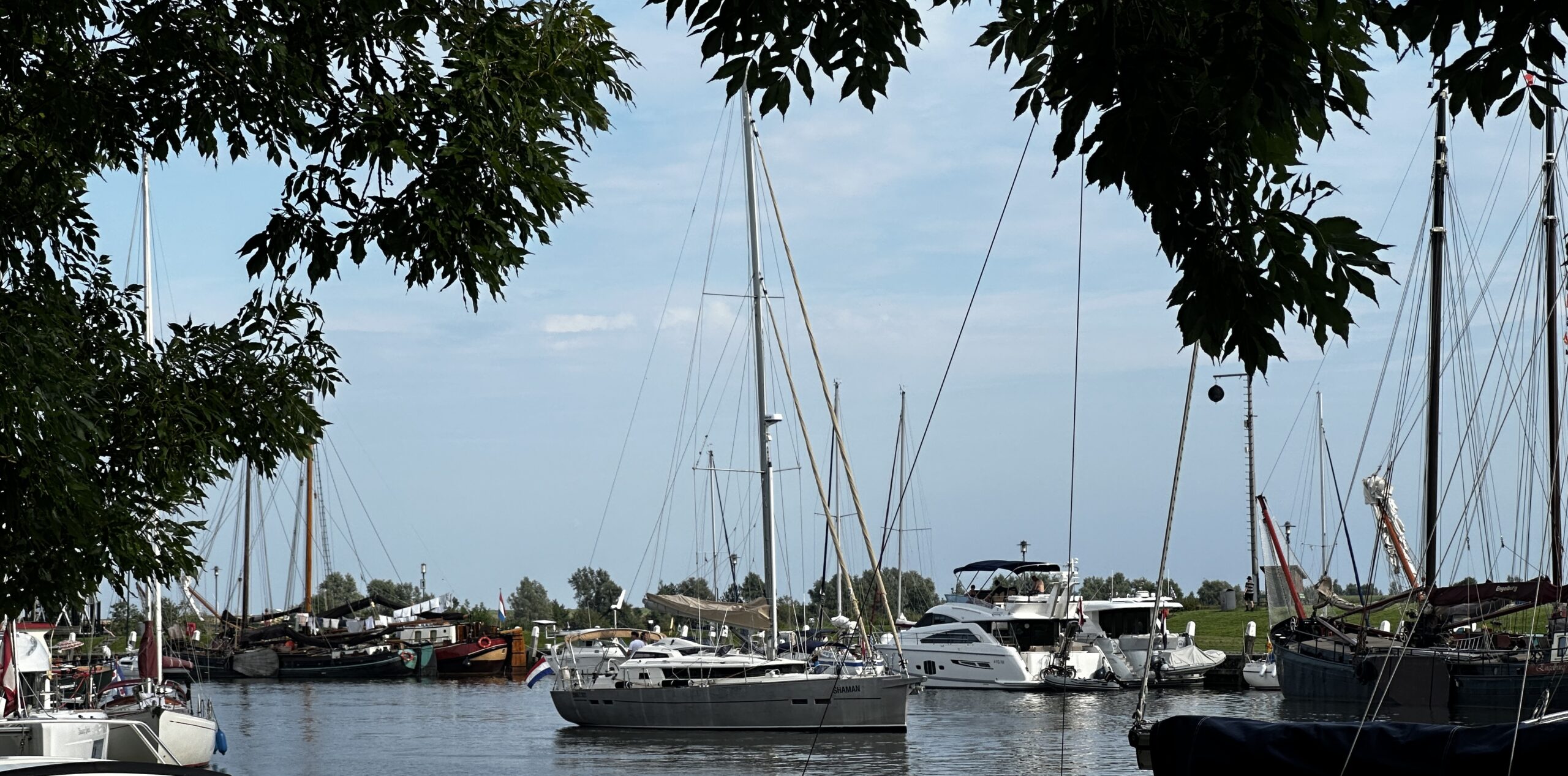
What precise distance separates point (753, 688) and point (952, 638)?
1964 cm

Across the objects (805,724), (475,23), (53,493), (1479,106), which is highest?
(475,23)

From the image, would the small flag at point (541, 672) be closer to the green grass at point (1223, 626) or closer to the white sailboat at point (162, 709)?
the white sailboat at point (162, 709)

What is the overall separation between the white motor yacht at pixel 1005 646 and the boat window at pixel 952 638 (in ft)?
0.07

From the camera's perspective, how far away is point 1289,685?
131ft

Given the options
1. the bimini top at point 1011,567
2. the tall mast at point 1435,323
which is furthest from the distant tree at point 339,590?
the tall mast at point 1435,323

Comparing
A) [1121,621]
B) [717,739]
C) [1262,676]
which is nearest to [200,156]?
[717,739]

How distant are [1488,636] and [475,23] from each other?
32.4 m

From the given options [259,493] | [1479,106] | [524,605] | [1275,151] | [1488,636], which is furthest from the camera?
[524,605]

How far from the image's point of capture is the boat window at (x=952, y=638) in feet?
172

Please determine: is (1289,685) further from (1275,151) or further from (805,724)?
(1275,151)

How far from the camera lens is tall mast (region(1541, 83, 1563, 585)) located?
45.3ft

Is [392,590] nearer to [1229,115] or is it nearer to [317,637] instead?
[317,637]

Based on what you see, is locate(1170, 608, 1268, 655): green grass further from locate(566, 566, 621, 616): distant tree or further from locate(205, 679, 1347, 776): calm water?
locate(566, 566, 621, 616): distant tree

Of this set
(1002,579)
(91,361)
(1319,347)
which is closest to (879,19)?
(1319,347)
